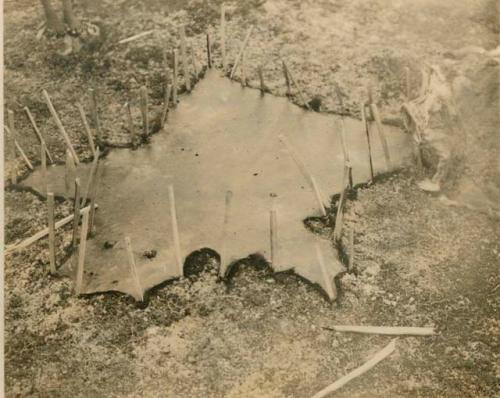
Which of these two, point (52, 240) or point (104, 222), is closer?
point (52, 240)

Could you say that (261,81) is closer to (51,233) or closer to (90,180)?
(90,180)

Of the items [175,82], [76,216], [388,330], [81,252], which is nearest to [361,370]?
[388,330]

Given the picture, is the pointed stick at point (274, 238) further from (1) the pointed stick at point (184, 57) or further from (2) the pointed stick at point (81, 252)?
(1) the pointed stick at point (184, 57)

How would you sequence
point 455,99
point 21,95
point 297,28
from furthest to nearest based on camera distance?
point 297,28 → point 21,95 → point 455,99

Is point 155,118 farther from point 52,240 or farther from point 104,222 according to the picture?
point 52,240

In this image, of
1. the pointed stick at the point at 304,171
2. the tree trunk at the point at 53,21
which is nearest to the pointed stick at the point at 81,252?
the pointed stick at the point at 304,171

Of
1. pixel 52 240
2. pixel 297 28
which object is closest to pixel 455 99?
pixel 297 28

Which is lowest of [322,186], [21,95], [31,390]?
[31,390]
